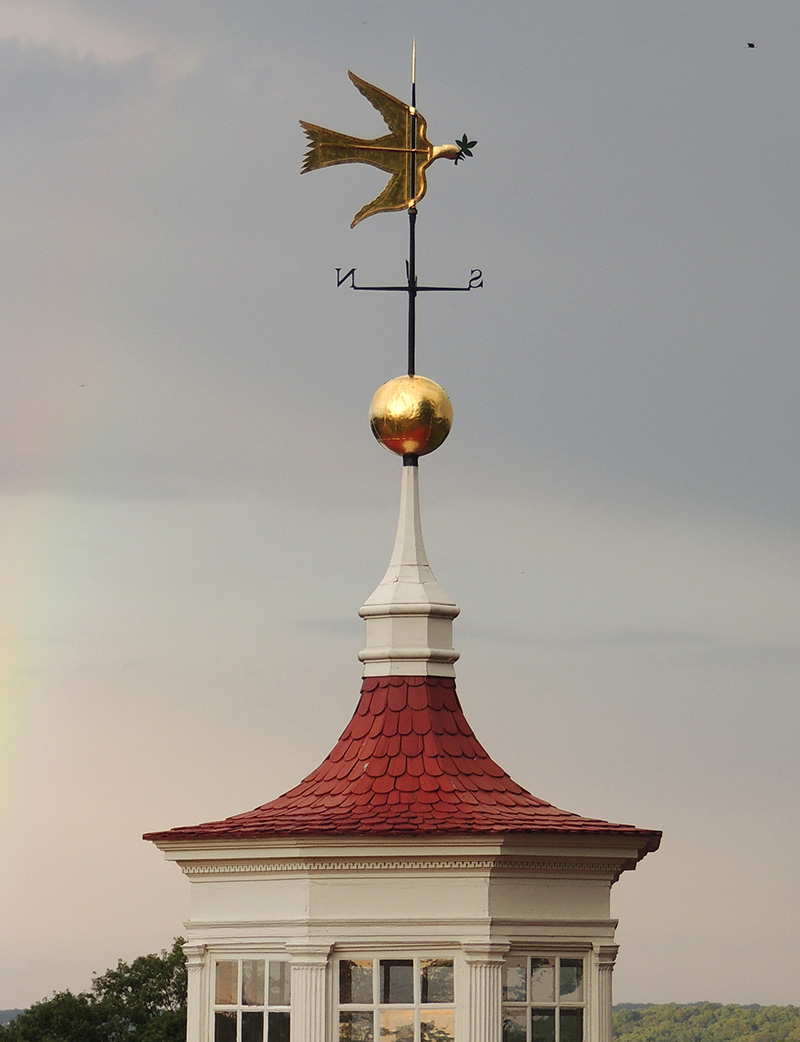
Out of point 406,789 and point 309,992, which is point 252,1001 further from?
point 406,789

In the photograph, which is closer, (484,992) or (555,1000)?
(484,992)

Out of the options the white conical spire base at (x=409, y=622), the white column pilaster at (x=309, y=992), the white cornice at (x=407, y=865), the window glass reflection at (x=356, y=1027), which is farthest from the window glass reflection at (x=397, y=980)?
the white conical spire base at (x=409, y=622)

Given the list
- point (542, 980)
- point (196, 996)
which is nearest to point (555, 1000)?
point (542, 980)

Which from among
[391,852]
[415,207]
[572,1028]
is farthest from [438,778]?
[415,207]

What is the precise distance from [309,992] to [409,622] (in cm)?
499

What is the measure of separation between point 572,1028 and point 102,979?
47.4 meters

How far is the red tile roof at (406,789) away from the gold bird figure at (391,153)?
6.43 m

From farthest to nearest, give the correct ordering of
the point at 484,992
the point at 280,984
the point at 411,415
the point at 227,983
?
the point at 411,415 < the point at 227,983 < the point at 280,984 < the point at 484,992

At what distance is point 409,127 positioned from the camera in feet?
111

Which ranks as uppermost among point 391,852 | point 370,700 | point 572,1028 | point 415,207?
point 415,207

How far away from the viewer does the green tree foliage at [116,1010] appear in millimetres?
74688

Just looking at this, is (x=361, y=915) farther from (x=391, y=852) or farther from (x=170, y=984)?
(x=170, y=984)

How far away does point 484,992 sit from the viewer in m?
29.8

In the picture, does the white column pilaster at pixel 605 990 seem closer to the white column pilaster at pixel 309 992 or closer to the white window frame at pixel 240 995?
the white column pilaster at pixel 309 992
